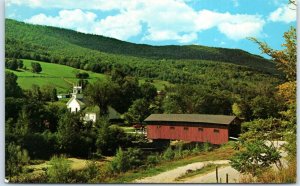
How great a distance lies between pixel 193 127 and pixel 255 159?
2.99 feet

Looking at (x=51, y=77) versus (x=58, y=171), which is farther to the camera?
(x=51, y=77)

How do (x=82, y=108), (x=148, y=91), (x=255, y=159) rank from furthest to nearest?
1. (x=148, y=91)
2. (x=82, y=108)
3. (x=255, y=159)

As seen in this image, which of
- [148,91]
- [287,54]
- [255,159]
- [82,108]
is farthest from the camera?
[148,91]

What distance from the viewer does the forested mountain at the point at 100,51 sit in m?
8.76

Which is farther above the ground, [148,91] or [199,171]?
[148,91]

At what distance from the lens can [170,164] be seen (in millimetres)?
8695

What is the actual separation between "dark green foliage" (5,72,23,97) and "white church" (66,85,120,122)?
2.22 feet

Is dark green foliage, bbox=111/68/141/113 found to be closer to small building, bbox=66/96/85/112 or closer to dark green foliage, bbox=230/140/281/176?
small building, bbox=66/96/85/112

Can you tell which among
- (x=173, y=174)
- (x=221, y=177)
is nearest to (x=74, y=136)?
(x=173, y=174)

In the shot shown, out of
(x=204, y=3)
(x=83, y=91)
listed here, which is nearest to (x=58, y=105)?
(x=83, y=91)

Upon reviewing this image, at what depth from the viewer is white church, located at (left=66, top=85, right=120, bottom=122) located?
866 centimetres

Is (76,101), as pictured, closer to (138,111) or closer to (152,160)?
(138,111)

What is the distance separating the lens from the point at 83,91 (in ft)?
28.5

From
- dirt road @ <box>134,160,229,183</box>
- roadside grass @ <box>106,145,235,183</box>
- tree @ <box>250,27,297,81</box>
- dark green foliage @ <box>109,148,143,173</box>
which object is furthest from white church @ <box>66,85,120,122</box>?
tree @ <box>250,27,297,81</box>
